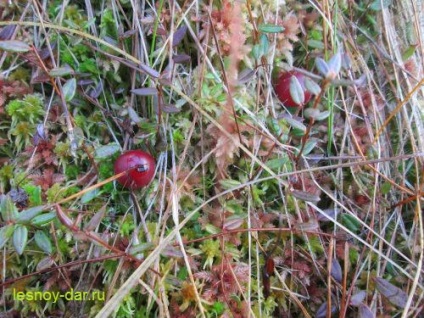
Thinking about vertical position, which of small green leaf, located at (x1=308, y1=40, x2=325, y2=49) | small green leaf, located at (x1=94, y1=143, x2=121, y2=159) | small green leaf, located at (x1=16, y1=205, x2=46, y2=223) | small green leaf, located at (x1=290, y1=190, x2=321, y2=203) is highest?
small green leaf, located at (x1=308, y1=40, x2=325, y2=49)

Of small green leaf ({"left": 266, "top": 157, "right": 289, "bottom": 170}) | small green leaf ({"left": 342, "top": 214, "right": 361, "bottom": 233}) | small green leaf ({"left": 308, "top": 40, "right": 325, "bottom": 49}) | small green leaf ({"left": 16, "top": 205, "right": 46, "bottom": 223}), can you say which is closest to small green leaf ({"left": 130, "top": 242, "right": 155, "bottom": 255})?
small green leaf ({"left": 16, "top": 205, "right": 46, "bottom": 223})

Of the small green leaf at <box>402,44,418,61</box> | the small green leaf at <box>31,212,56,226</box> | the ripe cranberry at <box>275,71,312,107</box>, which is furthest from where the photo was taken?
the small green leaf at <box>402,44,418,61</box>

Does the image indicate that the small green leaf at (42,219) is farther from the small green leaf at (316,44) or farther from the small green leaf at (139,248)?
the small green leaf at (316,44)

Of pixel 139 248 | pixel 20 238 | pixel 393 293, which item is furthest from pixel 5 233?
pixel 393 293

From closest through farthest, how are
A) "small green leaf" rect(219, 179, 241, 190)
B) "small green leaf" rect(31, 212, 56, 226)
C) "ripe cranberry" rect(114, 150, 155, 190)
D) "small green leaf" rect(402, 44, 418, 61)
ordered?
"small green leaf" rect(31, 212, 56, 226)
"ripe cranberry" rect(114, 150, 155, 190)
"small green leaf" rect(219, 179, 241, 190)
"small green leaf" rect(402, 44, 418, 61)

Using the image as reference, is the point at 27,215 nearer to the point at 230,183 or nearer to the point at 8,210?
the point at 8,210

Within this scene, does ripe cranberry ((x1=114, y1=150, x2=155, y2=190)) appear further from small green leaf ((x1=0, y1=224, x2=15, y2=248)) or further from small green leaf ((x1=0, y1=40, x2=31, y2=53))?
small green leaf ((x1=0, y1=40, x2=31, y2=53))

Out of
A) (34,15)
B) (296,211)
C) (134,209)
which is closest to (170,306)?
(134,209)
